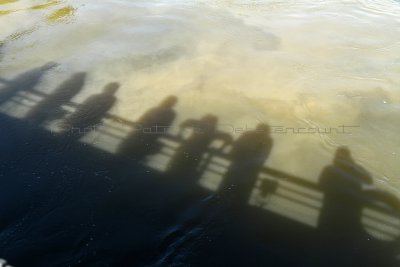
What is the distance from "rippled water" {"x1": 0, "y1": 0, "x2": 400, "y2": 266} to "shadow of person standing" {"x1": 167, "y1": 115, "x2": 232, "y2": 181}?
0.20 metres

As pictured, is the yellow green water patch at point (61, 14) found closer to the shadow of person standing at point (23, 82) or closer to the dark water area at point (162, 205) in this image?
the shadow of person standing at point (23, 82)

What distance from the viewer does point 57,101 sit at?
Answer: 790 cm

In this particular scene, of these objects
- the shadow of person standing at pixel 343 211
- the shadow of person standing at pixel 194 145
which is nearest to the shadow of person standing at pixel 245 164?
the shadow of person standing at pixel 194 145

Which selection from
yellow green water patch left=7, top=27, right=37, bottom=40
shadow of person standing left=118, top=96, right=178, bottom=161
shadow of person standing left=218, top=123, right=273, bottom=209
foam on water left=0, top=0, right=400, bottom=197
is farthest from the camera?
yellow green water patch left=7, top=27, right=37, bottom=40

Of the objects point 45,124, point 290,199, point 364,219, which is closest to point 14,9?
point 45,124

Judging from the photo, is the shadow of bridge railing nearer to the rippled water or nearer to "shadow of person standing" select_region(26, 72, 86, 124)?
the rippled water

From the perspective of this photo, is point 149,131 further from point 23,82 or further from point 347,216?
point 347,216

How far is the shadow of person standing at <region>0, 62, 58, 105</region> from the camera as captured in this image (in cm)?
807

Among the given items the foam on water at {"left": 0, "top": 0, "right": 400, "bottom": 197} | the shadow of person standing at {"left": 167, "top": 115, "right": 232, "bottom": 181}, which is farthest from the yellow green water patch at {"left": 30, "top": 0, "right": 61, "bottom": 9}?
the shadow of person standing at {"left": 167, "top": 115, "right": 232, "bottom": 181}

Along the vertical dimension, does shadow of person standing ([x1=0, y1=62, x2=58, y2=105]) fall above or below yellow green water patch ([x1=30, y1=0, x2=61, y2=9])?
below

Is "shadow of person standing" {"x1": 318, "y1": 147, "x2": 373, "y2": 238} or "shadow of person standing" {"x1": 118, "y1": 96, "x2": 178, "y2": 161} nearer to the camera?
"shadow of person standing" {"x1": 318, "y1": 147, "x2": 373, "y2": 238}

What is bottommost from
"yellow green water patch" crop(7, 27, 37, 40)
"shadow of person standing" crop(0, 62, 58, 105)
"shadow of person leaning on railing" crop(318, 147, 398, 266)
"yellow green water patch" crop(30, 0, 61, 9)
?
"shadow of person leaning on railing" crop(318, 147, 398, 266)

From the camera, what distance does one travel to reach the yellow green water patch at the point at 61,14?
38.2 ft

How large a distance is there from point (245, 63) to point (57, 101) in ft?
15.5
